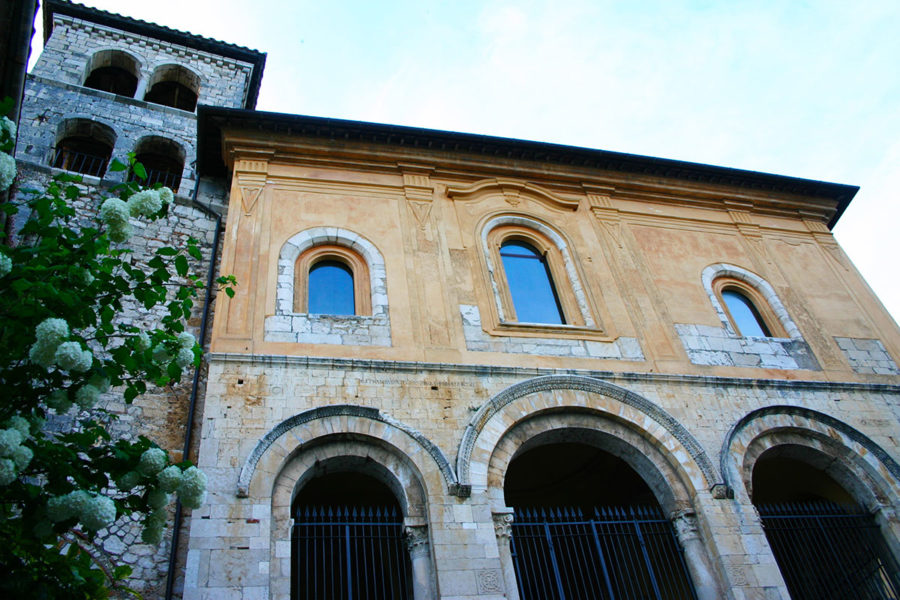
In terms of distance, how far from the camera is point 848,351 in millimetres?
11938

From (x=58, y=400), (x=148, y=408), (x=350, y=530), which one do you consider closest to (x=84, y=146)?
(x=148, y=408)

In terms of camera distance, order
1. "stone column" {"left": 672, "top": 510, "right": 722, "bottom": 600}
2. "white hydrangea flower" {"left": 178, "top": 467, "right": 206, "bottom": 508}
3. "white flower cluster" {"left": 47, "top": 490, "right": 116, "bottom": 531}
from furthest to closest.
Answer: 1. "stone column" {"left": 672, "top": 510, "right": 722, "bottom": 600}
2. "white hydrangea flower" {"left": 178, "top": 467, "right": 206, "bottom": 508}
3. "white flower cluster" {"left": 47, "top": 490, "right": 116, "bottom": 531}

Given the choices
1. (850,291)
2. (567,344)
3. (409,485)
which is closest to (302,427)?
(409,485)

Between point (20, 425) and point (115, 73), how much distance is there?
49.4 feet

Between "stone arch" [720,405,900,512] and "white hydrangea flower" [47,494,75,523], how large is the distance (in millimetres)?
8226

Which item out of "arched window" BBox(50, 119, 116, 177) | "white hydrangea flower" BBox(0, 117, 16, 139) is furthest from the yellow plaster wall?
"white hydrangea flower" BBox(0, 117, 16, 139)

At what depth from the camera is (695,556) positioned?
8.86 metres

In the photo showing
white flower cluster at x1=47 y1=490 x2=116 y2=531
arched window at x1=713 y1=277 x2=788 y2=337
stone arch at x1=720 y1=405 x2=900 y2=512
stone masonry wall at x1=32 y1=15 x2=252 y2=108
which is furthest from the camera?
stone masonry wall at x1=32 y1=15 x2=252 y2=108

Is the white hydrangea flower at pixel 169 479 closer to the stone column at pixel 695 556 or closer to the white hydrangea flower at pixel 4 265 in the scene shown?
the white hydrangea flower at pixel 4 265

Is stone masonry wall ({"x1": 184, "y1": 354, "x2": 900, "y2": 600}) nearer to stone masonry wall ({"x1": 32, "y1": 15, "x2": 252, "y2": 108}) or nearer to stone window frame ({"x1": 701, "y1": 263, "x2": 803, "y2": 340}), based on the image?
stone window frame ({"x1": 701, "y1": 263, "x2": 803, "y2": 340})

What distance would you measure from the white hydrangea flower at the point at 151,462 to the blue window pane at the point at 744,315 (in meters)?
9.81

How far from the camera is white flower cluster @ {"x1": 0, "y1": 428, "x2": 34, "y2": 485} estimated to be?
3.98m

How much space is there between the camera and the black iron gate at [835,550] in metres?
9.69

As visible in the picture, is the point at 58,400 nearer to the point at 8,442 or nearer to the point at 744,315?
the point at 8,442
